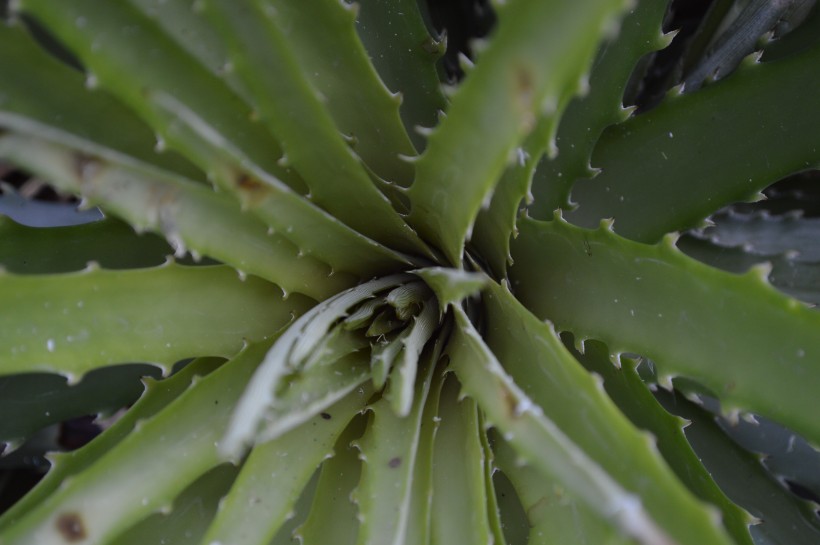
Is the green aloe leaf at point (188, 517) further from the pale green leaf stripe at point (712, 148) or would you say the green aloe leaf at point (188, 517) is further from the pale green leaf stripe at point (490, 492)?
the pale green leaf stripe at point (712, 148)

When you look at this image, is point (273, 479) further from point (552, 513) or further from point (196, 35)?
point (196, 35)

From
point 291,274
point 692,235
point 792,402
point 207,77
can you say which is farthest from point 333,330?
point 692,235

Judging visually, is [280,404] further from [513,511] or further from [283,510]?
[513,511]

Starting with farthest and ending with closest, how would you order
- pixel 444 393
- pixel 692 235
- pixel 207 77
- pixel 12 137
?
pixel 692 235 → pixel 444 393 → pixel 207 77 → pixel 12 137

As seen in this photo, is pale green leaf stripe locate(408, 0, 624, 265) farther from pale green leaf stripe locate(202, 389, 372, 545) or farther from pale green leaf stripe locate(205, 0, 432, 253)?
pale green leaf stripe locate(202, 389, 372, 545)

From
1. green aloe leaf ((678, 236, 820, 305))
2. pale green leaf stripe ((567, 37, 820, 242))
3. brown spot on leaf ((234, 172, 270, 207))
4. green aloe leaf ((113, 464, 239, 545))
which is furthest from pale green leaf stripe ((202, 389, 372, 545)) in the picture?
green aloe leaf ((678, 236, 820, 305))
